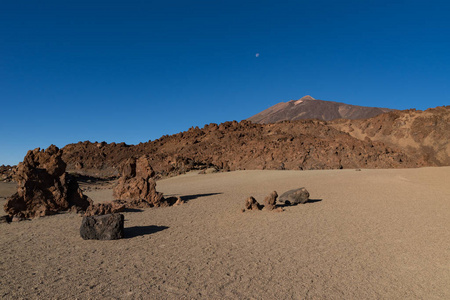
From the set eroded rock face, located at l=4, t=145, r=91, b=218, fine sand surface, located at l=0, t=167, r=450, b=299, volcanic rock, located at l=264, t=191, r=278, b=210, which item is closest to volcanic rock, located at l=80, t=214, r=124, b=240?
fine sand surface, located at l=0, t=167, r=450, b=299

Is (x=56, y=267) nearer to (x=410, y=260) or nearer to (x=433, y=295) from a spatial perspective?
(x=433, y=295)

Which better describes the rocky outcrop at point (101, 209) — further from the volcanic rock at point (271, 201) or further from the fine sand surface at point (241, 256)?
the volcanic rock at point (271, 201)

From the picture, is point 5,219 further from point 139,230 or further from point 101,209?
point 139,230

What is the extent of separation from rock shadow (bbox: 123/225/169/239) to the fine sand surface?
1.0 inches

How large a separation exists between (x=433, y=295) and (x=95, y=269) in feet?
16.8

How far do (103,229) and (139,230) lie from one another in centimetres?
117

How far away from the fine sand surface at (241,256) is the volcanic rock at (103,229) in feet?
0.72

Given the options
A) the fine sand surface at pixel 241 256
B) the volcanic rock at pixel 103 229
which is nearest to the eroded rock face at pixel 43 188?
the fine sand surface at pixel 241 256

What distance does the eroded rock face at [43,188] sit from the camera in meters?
10.0

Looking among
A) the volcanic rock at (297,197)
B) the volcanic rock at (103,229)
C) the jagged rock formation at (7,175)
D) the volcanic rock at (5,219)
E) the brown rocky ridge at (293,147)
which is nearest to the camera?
the volcanic rock at (103,229)

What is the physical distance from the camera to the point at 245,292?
406 centimetres

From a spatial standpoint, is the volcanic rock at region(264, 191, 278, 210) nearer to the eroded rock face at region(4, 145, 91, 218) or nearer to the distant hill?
the eroded rock face at region(4, 145, 91, 218)

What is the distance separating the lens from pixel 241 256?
5.50 meters

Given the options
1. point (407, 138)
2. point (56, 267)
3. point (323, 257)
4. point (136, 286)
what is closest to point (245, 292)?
point (136, 286)
